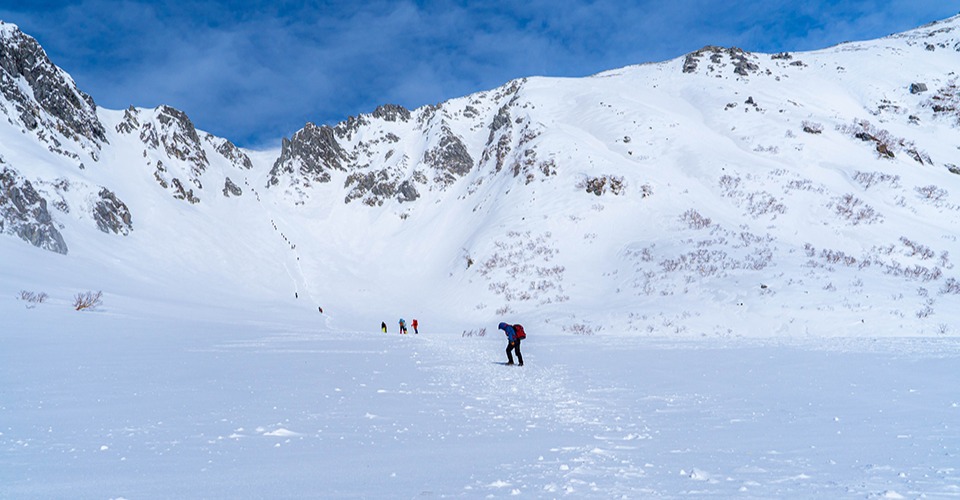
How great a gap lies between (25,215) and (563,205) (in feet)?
136

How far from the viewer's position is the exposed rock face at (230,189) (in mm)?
70875

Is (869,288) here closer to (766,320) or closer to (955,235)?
(766,320)

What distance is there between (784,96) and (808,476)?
74768mm

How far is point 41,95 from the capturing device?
181 feet

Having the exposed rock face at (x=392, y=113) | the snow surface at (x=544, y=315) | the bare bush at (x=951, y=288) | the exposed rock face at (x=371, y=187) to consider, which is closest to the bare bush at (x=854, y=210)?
the snow surface at (x=544, y=315)

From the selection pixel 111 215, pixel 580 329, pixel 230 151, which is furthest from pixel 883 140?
pixel 230 151

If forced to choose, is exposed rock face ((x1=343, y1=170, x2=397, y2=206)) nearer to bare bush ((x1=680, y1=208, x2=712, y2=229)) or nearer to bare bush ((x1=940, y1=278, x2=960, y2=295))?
bare bush ((x1=680, y1=208, x2=712, y2=229))

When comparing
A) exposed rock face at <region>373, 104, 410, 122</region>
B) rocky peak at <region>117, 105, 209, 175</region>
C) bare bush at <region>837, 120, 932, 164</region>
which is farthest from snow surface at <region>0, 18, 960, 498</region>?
exposed rock face at <region>373, 104, 410, 122</region>

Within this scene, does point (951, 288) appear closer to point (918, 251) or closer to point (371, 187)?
point (918, 251)

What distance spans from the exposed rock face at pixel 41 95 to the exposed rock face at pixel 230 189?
14905 millimetres

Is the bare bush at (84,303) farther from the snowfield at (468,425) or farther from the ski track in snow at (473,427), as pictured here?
the ski track in snow at (473,427)

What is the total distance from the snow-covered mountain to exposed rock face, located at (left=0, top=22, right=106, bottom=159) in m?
0.25

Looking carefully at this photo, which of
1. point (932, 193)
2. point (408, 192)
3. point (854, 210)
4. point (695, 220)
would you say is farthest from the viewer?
point (408, 192)

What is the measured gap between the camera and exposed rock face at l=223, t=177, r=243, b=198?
233ft
